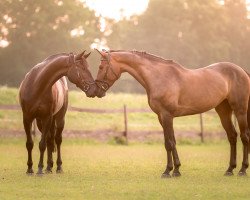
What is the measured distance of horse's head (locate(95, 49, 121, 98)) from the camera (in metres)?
10.9

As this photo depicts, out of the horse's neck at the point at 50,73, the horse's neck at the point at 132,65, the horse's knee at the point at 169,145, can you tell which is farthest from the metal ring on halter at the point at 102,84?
the horse's knee at the point at 169,145

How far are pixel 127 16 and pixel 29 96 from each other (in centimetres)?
6504

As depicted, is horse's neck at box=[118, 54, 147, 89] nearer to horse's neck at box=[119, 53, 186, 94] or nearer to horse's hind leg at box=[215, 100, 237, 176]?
horse's neck at box=[119, 53, 186, 94]

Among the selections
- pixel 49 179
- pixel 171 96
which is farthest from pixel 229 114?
pixel 49 179

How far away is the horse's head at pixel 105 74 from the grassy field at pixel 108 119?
11342 millimetres

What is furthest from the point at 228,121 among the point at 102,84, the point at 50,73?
the point at 50,73

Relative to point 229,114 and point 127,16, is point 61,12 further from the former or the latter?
point 229,114

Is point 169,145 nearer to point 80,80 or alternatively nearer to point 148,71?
point 148,71

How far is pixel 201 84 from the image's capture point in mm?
11391

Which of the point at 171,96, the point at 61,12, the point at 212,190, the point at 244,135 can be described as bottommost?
the point at 212,190

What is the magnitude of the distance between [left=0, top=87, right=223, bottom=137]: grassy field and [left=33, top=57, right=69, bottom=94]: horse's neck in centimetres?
1131

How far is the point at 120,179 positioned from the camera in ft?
34.7

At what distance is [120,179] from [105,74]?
1982mm

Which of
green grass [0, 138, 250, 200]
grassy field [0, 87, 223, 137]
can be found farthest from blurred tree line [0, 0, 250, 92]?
green grass [0, 138, 250, 200]
